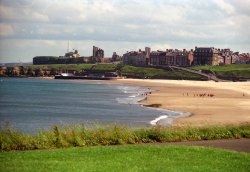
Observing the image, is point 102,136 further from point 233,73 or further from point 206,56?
point 206,56

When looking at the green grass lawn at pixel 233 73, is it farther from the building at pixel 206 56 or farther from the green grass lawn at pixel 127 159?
the green grass lawn at pixel 127 159

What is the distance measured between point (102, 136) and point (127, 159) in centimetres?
345

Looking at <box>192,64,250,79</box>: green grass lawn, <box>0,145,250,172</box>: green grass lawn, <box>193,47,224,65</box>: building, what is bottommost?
<box>192,64,250,79</box>: green grass lawn

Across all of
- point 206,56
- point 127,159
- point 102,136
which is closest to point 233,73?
point 206,56

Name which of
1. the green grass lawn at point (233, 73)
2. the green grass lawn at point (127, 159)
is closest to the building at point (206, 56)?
the green grass lawn at point (233, 73)

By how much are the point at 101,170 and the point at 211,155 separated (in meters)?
3.91

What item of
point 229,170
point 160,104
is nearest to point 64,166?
point 229,170

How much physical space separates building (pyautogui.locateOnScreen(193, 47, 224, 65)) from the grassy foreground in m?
176

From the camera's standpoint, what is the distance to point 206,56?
193250mm

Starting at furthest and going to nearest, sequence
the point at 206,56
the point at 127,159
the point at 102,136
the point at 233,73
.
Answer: the point at 206,56
the point at 233,73
the point at 102,136
the point at 127,159

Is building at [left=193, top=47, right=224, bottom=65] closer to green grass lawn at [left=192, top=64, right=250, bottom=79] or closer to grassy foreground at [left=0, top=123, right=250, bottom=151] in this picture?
green grass lawn at [left=192, top=64, right=250, bottom=79]

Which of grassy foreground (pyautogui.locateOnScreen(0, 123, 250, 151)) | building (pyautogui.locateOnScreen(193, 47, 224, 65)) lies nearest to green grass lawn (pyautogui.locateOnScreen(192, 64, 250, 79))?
building (pyautogui.locateOnScreen(193, 47, 224, 65))

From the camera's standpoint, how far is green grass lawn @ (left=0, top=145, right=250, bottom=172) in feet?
40.5

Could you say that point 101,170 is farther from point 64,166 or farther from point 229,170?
point 229,170
